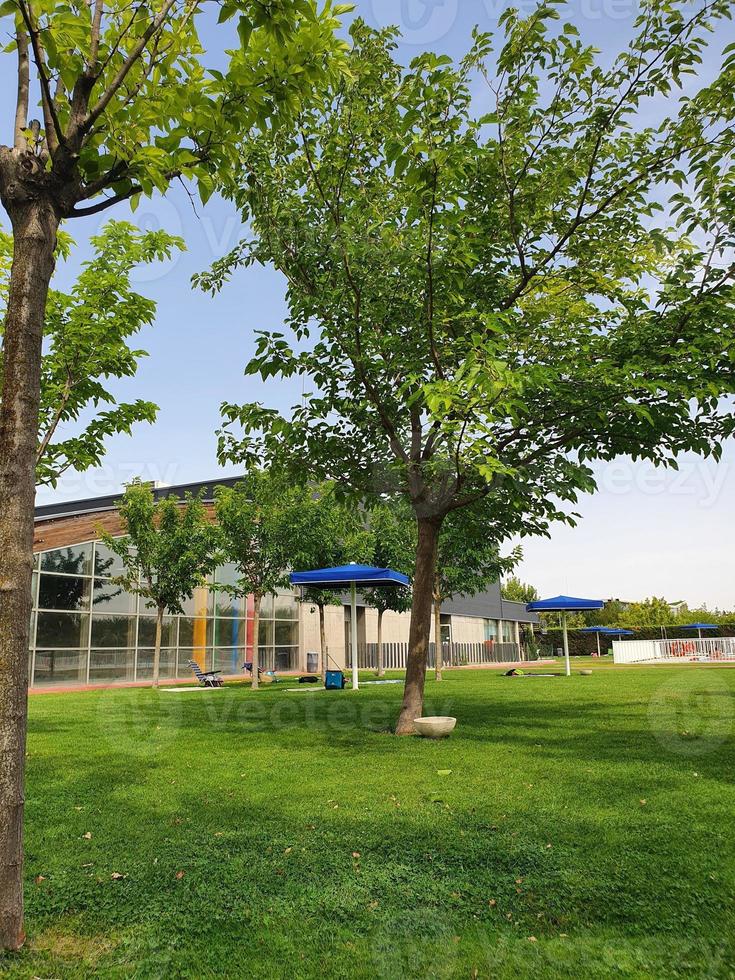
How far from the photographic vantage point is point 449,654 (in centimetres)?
4478

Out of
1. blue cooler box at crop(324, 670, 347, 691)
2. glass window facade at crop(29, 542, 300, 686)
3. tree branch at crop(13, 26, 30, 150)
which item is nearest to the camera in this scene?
tree branch at crop(13, 26, 30, 150)

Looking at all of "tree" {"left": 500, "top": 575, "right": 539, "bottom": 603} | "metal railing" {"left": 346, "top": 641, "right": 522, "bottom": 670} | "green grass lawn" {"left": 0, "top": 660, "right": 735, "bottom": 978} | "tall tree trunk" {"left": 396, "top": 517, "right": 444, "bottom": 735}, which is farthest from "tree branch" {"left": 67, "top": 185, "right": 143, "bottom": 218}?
"tree" {"left": 500, "top": 575, "right": 539, "bottom": 603}

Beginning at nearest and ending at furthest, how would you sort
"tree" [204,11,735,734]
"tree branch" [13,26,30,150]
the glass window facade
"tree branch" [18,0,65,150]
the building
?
1. "tree branch" [18,0,65,150]
2. "tree branch" [13,26,30,150]
3. "tree" [204,11,735,734]
4. the glass window facade
5. the building

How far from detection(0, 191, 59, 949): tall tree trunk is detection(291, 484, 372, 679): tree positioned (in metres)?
16.0

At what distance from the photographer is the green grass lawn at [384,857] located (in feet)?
12.1

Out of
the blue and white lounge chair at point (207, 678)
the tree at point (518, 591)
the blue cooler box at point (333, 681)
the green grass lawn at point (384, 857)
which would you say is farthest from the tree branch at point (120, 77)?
the tree at point (518, 591)

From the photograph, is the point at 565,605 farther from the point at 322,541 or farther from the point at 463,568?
the point at 322,541

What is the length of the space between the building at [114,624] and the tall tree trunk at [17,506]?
1961 centimetres

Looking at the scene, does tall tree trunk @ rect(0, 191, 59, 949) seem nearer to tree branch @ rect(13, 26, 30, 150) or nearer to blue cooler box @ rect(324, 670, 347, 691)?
tree branch @ rect(13, 26, 30, 150)

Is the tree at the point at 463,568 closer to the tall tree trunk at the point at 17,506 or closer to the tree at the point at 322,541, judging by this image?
the tree at the point at 322,541

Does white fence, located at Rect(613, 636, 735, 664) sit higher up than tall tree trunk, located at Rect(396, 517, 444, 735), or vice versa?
tall tree trunk, located at Rect(396, 517, 444, 735)

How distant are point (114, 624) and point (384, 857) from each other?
21576 mm

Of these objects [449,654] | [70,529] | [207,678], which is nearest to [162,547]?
[70,529]

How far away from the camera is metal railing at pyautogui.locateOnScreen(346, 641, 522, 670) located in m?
37.3
